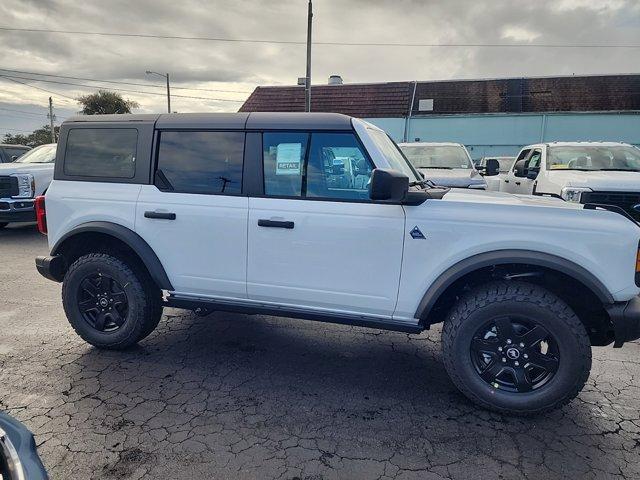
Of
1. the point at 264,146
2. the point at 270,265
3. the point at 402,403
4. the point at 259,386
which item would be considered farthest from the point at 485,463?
the point at 264,146

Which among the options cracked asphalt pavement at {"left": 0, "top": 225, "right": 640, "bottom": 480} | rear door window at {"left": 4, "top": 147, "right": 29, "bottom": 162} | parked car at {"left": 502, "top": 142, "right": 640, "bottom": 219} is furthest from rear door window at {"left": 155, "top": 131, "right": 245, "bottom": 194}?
rear door window at {"left": 4, "top": 147, "right": 29, "bottom": 162}

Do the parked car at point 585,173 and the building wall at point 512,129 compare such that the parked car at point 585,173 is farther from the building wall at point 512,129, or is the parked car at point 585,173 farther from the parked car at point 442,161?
the building wall at point 512,129

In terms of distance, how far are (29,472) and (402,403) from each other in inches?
88.2

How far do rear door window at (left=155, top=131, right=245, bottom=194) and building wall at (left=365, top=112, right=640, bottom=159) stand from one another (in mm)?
19168

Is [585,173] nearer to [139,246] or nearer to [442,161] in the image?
[442,161]

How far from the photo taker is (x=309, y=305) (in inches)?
126

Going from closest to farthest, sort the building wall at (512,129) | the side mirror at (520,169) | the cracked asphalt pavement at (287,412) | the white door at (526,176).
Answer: the cracked asphalt pavement at (287,412) → the white door at (526,176) → the side mirror at (520,169) → the building wall at (512,129)

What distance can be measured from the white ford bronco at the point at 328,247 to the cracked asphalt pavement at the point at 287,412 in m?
0.31

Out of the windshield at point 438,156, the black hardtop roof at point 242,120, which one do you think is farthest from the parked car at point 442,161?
the black hardtop roof at point 242,120

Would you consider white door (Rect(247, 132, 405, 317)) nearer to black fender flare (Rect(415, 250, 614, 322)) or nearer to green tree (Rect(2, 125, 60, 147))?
black fender flare (Rect(415, 250, 614, 322))

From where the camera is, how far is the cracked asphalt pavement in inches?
92.7

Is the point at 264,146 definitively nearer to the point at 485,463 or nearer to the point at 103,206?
the point at 103,206

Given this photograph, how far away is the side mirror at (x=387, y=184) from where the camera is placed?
2643mm

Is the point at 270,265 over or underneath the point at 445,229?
underneath
